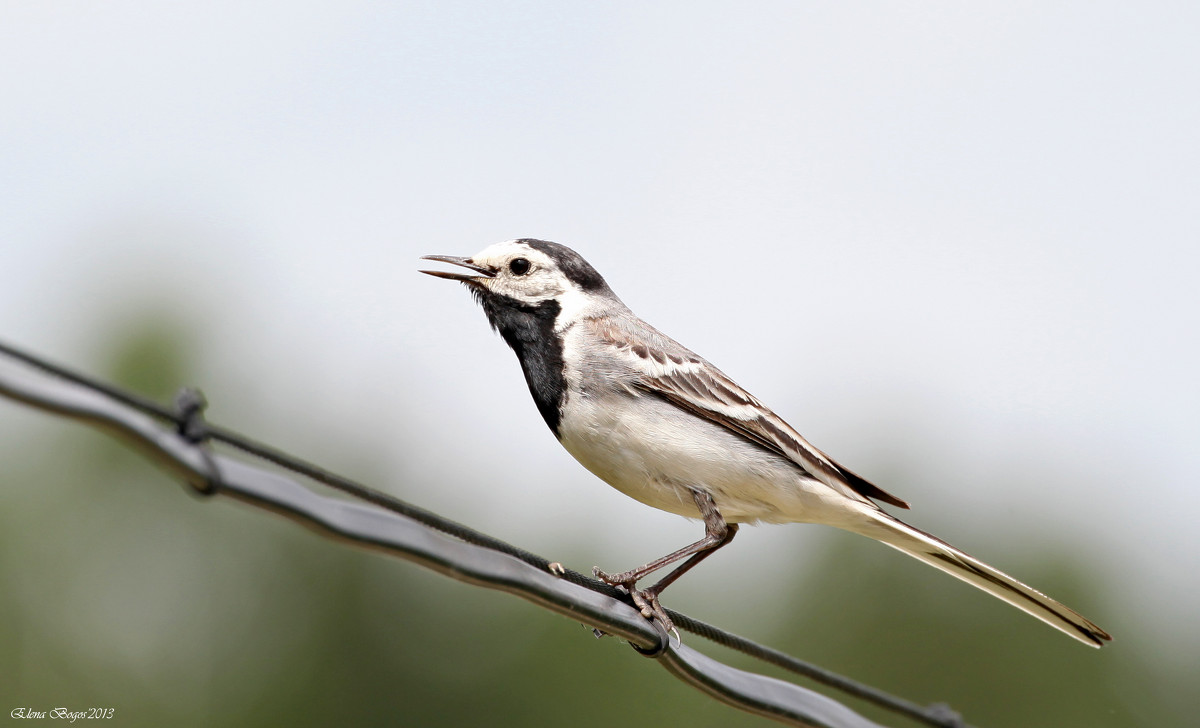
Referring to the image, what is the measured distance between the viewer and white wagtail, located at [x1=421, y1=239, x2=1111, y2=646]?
7352 millimetres

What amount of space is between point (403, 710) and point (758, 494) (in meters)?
23.6

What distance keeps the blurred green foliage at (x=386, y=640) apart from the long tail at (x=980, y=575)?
20794 millimetres

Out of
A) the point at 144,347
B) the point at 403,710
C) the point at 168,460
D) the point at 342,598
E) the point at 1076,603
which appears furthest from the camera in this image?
the point at 144,347

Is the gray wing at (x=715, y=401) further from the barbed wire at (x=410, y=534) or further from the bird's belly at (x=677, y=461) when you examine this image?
the barbed wire at (x=410, y=534)

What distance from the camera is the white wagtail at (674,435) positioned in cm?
735

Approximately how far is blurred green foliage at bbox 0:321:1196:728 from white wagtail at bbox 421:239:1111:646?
20.4m

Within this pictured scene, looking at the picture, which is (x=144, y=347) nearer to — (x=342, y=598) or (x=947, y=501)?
(x=342, y=598)

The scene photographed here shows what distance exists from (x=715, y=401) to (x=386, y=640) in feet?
80.1

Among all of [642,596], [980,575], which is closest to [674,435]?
[642,596]

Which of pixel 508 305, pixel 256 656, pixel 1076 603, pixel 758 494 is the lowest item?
pixel 256 656

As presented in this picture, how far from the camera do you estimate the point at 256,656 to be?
102 ft

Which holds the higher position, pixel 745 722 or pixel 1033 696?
pixel 1033 696

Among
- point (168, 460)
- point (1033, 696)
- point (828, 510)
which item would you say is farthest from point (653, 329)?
point (1033, 696)

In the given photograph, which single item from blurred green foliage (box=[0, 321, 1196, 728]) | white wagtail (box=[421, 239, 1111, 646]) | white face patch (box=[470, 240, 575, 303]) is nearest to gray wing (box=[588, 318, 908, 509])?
white wagtail (box=[421, 239, 1111, 646])
